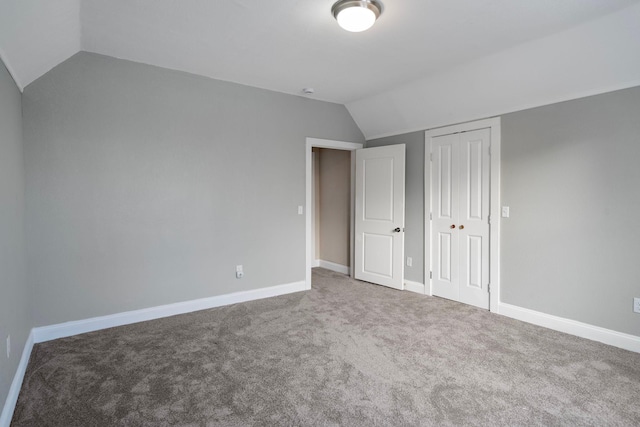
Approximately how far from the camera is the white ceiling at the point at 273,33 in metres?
2.34

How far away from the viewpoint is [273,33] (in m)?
2.81

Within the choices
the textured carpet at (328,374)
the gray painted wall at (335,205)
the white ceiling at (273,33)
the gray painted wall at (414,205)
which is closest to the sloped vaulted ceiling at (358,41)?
the white ceiling at (273,33)

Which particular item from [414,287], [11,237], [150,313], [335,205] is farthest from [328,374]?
[335,205]

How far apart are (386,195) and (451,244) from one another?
1130mm

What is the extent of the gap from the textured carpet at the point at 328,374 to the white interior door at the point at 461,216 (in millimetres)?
572

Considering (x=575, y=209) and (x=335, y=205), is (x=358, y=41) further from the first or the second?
(x=335, y=205)

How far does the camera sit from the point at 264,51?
10.4ft

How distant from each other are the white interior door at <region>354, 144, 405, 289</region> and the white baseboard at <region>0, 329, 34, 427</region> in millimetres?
3897

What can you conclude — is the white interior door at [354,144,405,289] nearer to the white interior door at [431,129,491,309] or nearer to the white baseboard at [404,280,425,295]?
the white baseboard at [404,280,425,295]

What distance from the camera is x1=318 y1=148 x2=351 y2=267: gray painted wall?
578 cm

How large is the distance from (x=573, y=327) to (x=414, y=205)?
7.17 feet

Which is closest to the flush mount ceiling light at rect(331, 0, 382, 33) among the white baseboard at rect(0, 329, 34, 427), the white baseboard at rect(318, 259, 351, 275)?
the white baseboard at rect(0, 329, 34, 427)

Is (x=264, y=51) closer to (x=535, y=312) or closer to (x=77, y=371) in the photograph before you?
(x=77, y=371)

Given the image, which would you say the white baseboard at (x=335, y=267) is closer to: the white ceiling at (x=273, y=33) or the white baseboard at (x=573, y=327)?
the white baseboard at (x=573, y=327)
